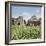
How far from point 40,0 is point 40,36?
1.65 feet

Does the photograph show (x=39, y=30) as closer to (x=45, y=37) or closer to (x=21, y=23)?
(x=45, y=37)

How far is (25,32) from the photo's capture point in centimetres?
180

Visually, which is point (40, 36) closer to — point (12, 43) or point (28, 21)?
point (28, 21)

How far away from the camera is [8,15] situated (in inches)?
68.6

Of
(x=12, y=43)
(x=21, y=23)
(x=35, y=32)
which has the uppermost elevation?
(x=21, y=23)

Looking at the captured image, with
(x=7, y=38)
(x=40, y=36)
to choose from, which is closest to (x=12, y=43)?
(x=7, y=38)

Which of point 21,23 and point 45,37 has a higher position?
point 21,23

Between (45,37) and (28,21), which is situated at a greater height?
(28,21)

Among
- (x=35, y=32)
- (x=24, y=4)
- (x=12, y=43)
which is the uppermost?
(x=24, y=4)

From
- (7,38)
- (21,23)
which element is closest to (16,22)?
(21,23)

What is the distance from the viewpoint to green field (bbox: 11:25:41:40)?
1770mm

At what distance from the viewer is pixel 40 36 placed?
183 cm

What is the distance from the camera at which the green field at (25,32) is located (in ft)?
5.81

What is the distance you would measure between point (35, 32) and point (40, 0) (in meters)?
0.45
